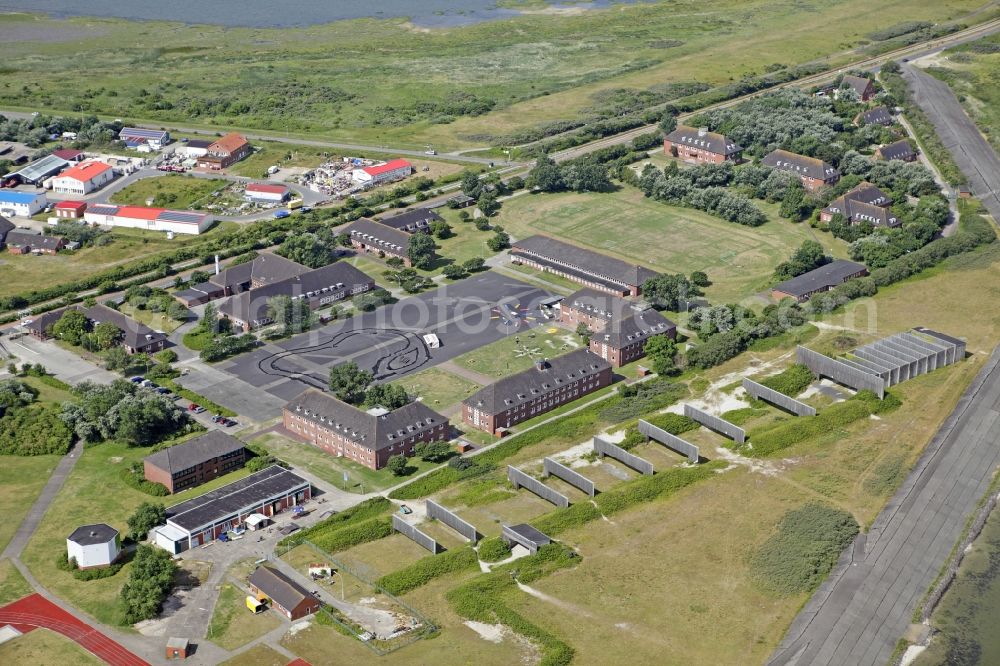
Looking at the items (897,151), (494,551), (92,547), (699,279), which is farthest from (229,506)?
(897,151)

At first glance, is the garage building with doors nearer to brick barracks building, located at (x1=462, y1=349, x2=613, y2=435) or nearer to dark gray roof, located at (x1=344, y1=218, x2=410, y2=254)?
brick barracks building, located at (x1=462, y1=349, x2=613, y2=435)

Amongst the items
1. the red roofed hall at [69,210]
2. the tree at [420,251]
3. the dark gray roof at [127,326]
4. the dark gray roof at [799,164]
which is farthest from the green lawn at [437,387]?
the dark gray roof at [799,164]

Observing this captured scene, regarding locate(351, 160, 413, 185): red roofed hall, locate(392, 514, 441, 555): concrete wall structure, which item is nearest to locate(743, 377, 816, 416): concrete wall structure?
locate(392, 514, 441, 555): concrete wall structure

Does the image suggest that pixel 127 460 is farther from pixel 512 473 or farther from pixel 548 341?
pixel 548 341

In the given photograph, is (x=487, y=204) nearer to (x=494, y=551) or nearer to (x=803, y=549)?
(x=494, y=551)

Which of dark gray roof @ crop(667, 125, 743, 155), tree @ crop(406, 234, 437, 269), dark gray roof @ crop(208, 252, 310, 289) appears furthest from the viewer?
dark gray roof @ crop(667, 125, 743, 155)

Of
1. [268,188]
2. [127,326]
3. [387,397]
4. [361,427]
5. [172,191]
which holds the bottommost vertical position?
[361,427]
